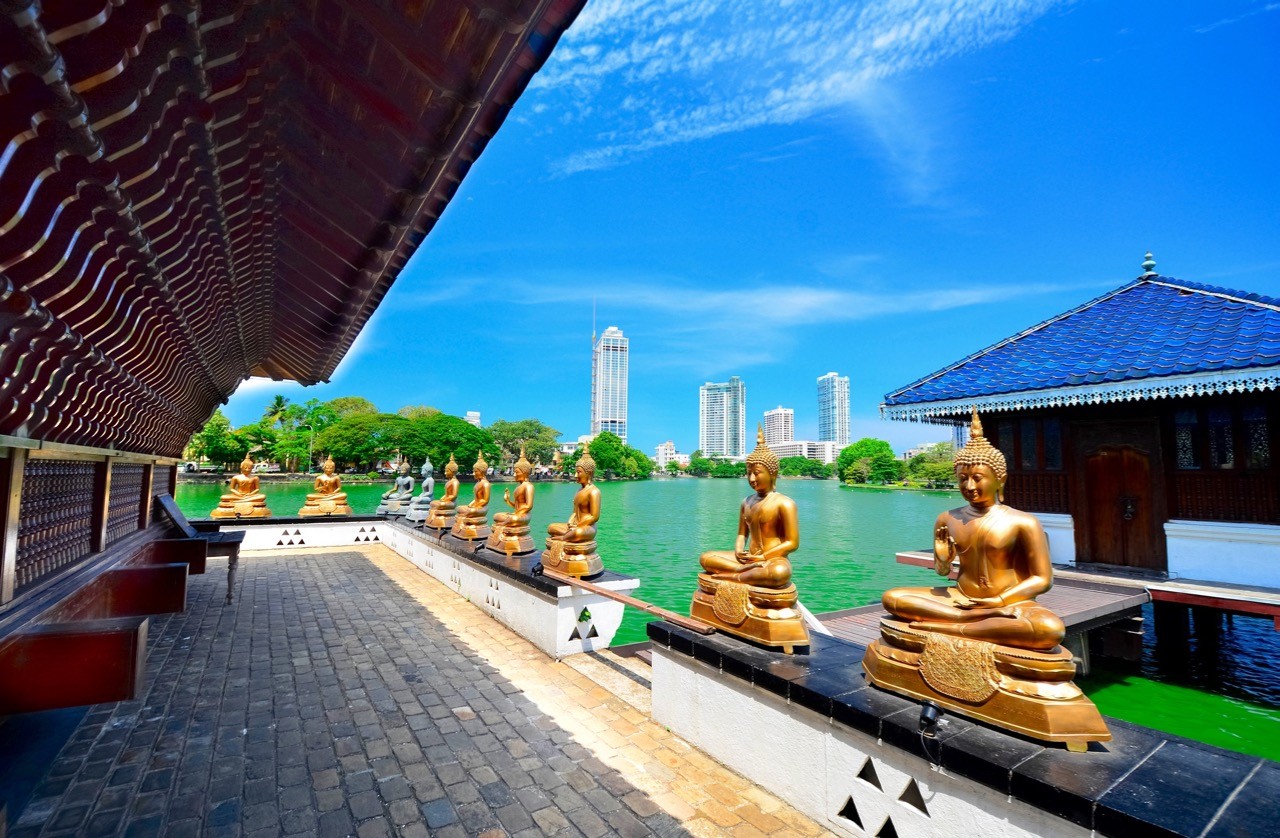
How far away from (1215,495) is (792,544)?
7.89 metres

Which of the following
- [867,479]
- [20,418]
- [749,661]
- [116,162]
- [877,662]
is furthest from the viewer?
[867,479]

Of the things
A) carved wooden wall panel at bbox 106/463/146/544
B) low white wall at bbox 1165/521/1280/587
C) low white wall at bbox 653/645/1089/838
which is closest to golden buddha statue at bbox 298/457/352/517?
carved wooden wall panel at bbox 106/463/146/544

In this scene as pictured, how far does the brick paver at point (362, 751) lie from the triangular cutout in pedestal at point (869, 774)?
49cm

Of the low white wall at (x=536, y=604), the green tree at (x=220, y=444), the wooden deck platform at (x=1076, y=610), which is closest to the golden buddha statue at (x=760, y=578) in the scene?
the low white wall at (x=536, y=604)

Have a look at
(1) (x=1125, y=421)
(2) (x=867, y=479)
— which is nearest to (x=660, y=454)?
(2) (x=867, y=479)

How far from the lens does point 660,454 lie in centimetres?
17875

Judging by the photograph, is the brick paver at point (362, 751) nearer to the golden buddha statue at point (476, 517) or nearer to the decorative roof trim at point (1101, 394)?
the golden buddha statue at point (476, 517)

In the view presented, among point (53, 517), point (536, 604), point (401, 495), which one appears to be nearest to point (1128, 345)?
point (536, 604)

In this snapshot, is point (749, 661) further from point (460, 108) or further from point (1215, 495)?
point (1215, 495)

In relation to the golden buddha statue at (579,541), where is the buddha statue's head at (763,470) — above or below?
above

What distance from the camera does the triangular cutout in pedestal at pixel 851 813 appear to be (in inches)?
123

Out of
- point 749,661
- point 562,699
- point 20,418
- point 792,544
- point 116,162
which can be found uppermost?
point 116,162

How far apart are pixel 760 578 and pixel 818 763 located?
1.18 meters

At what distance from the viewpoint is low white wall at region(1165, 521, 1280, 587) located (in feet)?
24.8
